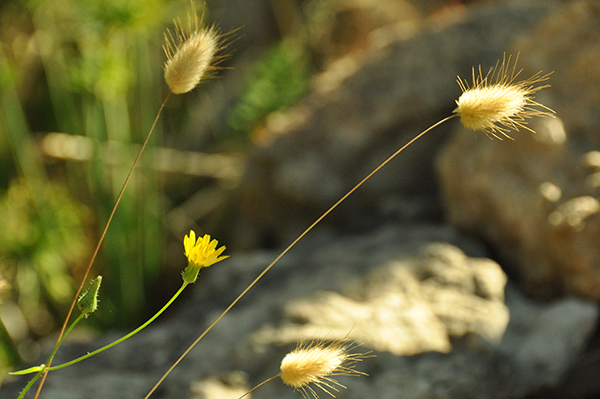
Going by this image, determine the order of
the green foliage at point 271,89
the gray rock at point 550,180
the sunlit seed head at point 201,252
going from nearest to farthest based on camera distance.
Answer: the sunlit seed head at point 201,252 → the gray rock at point 550,180 → the green foliage at point 271,89

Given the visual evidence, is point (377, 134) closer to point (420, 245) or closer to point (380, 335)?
point (420, 245)

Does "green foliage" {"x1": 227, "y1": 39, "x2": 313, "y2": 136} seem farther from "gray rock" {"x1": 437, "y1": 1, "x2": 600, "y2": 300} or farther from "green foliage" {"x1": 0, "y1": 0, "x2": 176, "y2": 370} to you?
"gray rock" {"x1": 437, "y1": 1, "x2": 600, "y2": 300}

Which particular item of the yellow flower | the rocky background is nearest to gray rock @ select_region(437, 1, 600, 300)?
the rocky background

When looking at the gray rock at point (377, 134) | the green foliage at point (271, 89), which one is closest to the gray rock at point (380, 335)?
the gray rock at point (377, 134)

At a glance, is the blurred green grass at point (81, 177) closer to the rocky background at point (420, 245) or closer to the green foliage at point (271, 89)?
the green foliage at point (271, 89)

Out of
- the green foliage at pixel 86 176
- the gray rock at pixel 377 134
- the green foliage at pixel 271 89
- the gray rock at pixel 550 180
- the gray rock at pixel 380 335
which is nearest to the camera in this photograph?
the gray rock at pixel 380 335

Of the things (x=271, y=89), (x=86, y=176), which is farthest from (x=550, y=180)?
(x=86, y=176)

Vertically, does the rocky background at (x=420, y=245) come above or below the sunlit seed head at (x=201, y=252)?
above

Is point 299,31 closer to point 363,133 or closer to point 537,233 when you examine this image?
point 363,133

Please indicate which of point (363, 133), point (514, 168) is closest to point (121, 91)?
point (363, 133)
